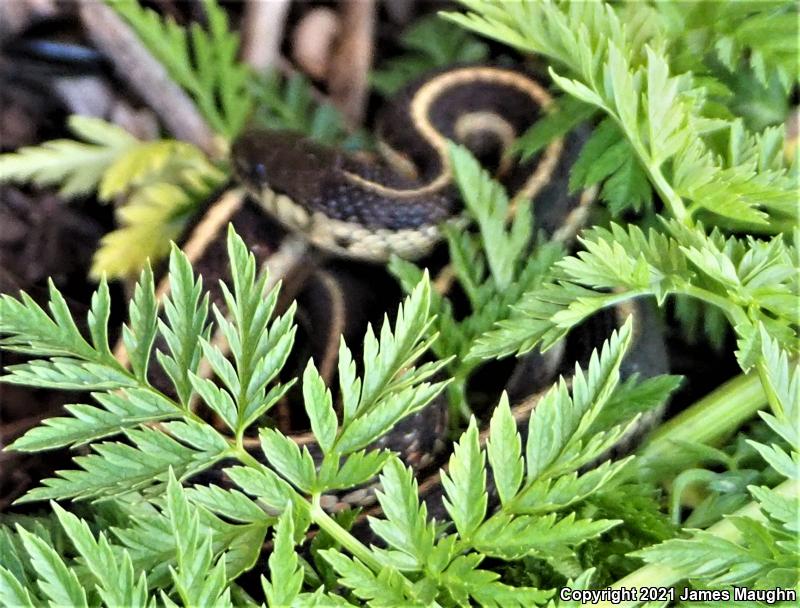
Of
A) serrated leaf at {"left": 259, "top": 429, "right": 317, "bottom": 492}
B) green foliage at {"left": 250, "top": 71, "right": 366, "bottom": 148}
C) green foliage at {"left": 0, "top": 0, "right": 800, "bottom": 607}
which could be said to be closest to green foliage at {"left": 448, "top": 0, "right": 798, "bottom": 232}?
green foliage at {"left": 0, "top": 0, "right": 800, "bottom": 607}

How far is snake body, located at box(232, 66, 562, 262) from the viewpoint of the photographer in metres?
1.23

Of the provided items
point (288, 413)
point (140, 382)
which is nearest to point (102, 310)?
point (140, 382)

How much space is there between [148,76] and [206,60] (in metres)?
0.23

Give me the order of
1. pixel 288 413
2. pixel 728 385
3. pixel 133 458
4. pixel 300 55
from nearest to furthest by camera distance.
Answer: pixel 133 458, pixel 728 385, pixel 288 413, pixel 300 55

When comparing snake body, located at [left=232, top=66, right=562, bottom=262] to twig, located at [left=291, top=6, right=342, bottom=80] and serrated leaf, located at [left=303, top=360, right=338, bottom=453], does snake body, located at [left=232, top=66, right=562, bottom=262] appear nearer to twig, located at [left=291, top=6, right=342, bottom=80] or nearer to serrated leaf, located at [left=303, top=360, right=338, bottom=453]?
twig, located at [left=291, top=6, right=342, bottom=80]

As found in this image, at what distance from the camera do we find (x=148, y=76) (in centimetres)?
148

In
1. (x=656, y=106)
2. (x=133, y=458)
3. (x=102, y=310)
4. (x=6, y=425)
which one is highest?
(x=656, y=106)

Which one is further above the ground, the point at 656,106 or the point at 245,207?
the point at 656,106

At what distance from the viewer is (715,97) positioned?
1.02 metres

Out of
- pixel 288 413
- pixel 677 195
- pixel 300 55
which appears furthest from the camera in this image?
pixel 300 55

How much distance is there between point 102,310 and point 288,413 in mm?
439

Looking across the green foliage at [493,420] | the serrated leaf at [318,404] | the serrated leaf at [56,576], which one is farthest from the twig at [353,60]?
the serrated leaf at [56,576]

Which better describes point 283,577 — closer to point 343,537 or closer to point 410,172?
point 343,537

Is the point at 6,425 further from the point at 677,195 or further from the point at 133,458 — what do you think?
the point at 677,195
